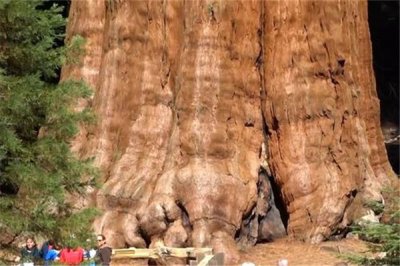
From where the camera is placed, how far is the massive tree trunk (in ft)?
42.3

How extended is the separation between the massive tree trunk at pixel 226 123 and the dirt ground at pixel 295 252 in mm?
218

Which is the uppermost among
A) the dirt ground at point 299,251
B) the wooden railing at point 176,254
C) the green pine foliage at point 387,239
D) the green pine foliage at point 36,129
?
the green pine foliage at point 36,129

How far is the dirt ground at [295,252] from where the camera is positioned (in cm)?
1236

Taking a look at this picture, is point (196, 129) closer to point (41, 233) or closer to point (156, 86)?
point (156, 86)

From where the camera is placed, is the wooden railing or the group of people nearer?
the group of people

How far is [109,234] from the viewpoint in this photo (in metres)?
13.0

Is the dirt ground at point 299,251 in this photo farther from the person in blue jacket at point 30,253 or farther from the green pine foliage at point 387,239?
the green pine foliage at point 387,239

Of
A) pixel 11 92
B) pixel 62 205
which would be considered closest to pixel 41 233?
pixel 62 205

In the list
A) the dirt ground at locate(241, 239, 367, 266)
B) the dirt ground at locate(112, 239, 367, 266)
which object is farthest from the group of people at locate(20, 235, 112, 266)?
the dirt ground at locate(241, 239, 367, 266)

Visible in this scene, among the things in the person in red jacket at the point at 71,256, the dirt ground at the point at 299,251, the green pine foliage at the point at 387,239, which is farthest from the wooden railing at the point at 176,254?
the green pine foliage at the point at 387,239

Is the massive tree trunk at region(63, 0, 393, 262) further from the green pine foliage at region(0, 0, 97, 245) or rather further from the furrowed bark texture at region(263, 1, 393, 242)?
the green pine foliage at region(0, 0, 97, 245)

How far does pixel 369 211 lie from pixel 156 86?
3.91 metres

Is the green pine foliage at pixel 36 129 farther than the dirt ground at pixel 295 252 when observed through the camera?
No

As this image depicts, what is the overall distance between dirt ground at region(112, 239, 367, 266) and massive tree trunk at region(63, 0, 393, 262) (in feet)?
0.71
